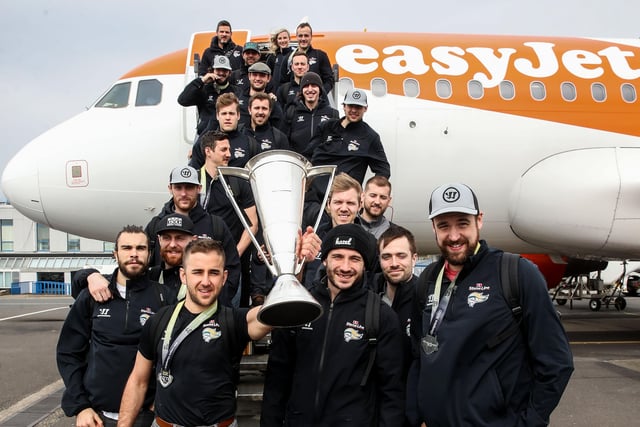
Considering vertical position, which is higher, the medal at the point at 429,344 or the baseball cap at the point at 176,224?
the baseball cap at the point at 176,224

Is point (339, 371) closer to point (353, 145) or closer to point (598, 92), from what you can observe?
point (353, 145)

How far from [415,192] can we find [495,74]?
267cm

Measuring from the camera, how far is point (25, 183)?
32.2 ft

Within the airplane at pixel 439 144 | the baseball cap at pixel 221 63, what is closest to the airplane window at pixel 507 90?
the airplane at pixel 439 144

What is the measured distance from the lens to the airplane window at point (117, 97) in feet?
34.4

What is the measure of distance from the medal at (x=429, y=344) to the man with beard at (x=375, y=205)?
151 cm

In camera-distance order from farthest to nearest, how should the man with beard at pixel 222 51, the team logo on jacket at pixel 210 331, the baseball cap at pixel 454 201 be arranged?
the man with beard at pixel 222 51
the team logo on jacket at pixel 210 331
the baseball cap at pixel 454 201

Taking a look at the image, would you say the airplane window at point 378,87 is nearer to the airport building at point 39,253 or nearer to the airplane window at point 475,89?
the airplane window at point 475,89

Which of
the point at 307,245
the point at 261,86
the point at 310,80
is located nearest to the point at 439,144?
the point at 310,80

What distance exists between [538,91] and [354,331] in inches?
340

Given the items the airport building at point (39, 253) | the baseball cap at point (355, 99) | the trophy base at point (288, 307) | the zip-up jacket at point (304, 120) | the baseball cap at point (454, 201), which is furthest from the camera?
the airport building at point (39, 253)

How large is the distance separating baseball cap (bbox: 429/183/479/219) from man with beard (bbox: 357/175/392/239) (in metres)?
1.38

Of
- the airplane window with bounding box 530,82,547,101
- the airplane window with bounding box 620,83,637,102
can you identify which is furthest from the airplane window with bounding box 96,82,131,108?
the airplane window with bounding box 620,83,637,102

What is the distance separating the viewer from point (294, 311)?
9.66 feet
